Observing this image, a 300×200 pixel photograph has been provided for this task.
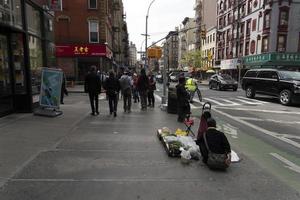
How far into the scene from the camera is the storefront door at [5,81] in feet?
31.6

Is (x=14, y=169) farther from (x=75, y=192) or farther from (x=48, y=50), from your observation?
(x=48, y=50)

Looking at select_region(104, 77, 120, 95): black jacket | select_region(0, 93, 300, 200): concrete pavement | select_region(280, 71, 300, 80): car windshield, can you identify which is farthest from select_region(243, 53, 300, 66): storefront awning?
select_region(0, 93, 300, 200): concrete pavement

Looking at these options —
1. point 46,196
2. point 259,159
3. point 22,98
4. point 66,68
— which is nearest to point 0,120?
point 22,98

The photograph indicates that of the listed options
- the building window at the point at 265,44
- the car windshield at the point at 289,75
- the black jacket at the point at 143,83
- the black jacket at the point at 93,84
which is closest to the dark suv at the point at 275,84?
the car windshield at the point at 289,75

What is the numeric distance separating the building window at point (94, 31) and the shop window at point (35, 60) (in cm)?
2142

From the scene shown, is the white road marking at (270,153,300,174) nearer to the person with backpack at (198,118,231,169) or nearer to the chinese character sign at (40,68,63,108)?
the person with backpack at (198,118,231,169)

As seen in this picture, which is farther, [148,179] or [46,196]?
[148,179]

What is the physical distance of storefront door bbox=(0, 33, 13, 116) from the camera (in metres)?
9.63

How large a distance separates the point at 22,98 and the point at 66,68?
2235cm

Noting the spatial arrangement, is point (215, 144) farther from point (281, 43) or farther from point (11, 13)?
point (281, 43)

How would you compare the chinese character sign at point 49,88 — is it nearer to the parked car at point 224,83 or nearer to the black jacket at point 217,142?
the black jacket at point 217,142

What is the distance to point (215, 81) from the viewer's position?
30.0 m

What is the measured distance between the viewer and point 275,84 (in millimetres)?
17266

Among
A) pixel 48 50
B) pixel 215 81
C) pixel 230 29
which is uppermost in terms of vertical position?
pixel 230 29
